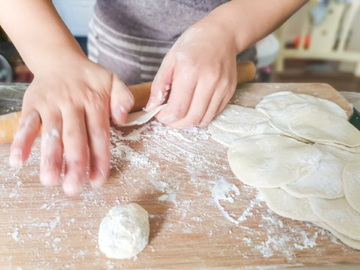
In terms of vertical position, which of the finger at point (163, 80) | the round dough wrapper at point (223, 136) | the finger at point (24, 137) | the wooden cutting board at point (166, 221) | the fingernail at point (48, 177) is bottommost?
the wooden cutting board at point (166, 221)

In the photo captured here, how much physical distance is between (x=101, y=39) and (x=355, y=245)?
1264 mm

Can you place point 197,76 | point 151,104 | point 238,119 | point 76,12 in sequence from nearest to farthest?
point 197,76 → point 151,104 → point 238,119 → point 76,12

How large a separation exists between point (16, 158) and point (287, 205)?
71cm

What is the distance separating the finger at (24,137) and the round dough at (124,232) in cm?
25

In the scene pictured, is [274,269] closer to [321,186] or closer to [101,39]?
[321,186]

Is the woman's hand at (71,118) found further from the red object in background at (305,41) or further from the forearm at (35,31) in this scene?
the red object in background at (305,41)

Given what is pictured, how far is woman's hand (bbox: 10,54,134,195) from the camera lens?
2.06 ft

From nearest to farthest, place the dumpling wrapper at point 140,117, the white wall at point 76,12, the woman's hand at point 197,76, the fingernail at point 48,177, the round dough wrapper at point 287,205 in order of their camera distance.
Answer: the fingernail at point 48,177, the round dough wrapper at point 287,205, the woman's hand at point 197,76, the dumpling wrapper at point 140,117, the white wall at point 76,12

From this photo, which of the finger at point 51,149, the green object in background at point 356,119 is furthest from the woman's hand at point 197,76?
the green object in background at point 356,119

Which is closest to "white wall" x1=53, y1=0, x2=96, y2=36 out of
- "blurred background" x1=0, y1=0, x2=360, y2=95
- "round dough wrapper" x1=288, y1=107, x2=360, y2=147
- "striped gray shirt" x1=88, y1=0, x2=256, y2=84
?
"blurred background" x1=0, y1=0, x2=360, y2=95

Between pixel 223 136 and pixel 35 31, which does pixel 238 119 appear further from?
pixel 35 31

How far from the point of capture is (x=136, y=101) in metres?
1.03

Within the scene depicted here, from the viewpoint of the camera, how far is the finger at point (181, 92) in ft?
2.69

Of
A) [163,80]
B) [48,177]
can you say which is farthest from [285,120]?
[48,177]
